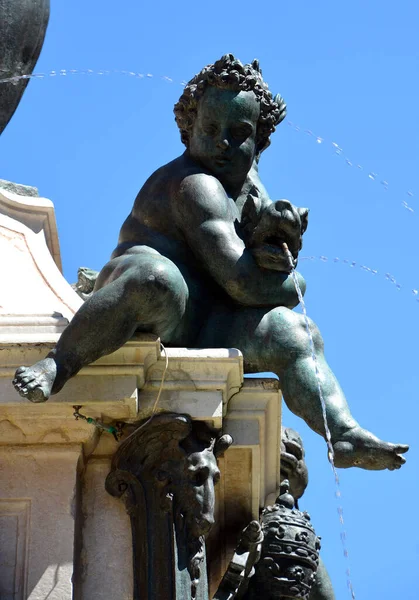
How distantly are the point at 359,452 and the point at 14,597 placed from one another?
6.11 feet

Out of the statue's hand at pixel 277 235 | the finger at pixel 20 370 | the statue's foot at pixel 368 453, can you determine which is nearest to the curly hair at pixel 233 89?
the statue's hand at pixel 277 235

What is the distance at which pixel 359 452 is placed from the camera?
9.21 m

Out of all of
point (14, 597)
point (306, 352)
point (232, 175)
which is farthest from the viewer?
point (232, 175)

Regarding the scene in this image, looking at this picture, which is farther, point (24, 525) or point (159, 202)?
point (159, 202)

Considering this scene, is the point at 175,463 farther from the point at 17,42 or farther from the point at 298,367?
the point at 17,42

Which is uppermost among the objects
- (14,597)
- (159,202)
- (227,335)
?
(159,202)

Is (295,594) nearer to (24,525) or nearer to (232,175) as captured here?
(24,525)

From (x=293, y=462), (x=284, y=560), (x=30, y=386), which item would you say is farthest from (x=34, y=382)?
(x=293, y=462)

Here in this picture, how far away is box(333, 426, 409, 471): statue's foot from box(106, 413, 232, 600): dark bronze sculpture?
58 cm

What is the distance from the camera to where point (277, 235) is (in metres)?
9.66

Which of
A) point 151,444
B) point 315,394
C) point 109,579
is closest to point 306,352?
point 315,394

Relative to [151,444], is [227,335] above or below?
above

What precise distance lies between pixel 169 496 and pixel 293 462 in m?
1.92

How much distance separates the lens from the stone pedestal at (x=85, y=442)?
8.94 meters
